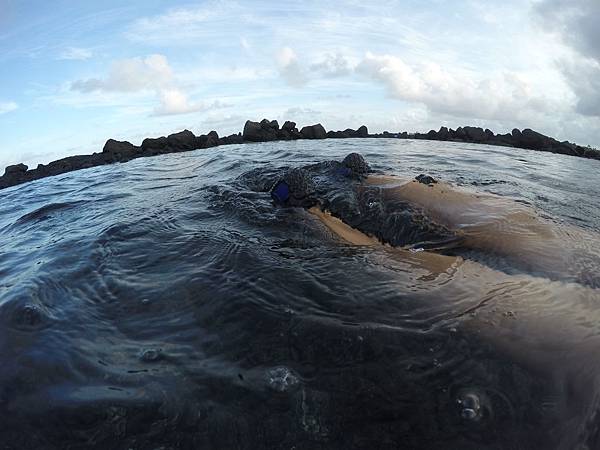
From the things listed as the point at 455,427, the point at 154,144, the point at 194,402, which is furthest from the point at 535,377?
the point at 154,144

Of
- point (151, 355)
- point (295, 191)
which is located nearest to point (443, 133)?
point (295, 191)

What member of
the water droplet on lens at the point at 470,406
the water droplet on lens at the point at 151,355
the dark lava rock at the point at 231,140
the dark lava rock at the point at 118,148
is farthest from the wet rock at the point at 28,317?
the dark lava rock at the point at 231,140

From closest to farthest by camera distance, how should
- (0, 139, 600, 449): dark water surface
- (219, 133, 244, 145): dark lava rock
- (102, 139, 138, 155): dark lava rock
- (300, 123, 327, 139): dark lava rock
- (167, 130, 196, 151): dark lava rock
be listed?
(0, 139, 600, 449): dark water surface → (102, 139, 138, 155): dark lava rock → (167, 130, 196, 151): dark lava rock → (219, 133, 244, 145): dark lava rock → (300, 123, 327, 139): dark lava rock

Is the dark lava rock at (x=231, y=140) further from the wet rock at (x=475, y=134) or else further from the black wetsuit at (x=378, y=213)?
the black wetsuit at (x=378, y=213)

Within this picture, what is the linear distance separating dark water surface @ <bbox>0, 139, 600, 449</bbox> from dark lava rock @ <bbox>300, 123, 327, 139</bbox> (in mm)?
24179

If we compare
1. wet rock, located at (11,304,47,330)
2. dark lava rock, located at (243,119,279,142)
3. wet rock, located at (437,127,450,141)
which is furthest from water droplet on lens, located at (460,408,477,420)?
wet rock, located at (437,127,450,141)

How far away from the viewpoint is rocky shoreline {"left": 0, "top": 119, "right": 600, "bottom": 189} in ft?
71.7

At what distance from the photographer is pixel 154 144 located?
24766 millimetres

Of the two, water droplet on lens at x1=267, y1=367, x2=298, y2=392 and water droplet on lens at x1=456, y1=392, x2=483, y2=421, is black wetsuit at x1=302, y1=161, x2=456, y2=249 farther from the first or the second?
water droplet on lens at x1=267, y1=367, x2=298, y2=392

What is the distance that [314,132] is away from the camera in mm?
29094

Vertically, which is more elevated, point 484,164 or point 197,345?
point 484,164

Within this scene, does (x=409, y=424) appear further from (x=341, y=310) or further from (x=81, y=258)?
(x=81, y=258)

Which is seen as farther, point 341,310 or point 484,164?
point 484,164

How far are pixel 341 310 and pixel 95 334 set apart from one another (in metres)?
2.23
